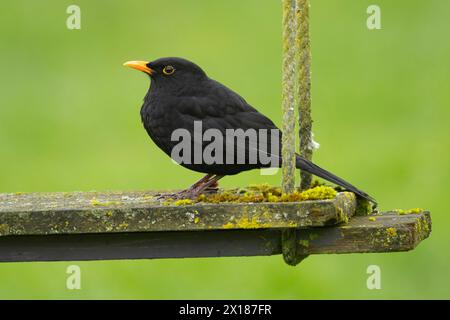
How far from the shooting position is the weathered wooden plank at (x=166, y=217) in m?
7.23

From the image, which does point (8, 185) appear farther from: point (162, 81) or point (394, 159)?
point (162, 81)

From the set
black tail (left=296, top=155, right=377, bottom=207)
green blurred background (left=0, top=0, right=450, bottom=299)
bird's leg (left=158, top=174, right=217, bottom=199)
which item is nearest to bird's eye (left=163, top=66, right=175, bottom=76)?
bird's leg (left=158, top=174, right=217, bottom=199)

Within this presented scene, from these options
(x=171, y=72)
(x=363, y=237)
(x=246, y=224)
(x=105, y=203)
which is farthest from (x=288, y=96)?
(x=171, y=72)

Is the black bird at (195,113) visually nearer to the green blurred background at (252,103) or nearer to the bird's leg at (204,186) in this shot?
the bird's leg at (204,186)

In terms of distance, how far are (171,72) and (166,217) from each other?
1594 millimetres

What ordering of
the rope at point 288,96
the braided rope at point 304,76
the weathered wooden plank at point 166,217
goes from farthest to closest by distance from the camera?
the braided rope at point 304,76 → the rope at point 288,96 → the weathered wooden plank at point 166,217

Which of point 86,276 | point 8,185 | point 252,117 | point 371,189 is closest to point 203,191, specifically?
point 252,117

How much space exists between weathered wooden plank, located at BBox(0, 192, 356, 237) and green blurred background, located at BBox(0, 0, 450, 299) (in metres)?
6.33

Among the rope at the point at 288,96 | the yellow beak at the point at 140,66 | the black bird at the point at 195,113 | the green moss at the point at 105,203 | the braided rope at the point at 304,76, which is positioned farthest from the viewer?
the yellow beak at the point at 140,66

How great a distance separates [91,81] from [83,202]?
1040cm

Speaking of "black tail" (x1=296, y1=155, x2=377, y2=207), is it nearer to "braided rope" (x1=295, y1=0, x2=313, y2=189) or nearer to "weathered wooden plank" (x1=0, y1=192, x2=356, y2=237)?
"braided rope" (x1=295, y1=0, x2=313, y2=189)

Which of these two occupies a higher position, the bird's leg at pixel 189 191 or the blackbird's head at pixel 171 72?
the blackbird's head at pixel 171 72

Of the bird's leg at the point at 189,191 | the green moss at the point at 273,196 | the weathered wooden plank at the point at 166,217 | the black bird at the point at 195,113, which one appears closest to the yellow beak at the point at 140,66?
the black bird at the point at 195,113

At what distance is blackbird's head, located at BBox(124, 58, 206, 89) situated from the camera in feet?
28.3
